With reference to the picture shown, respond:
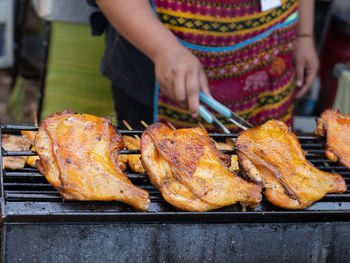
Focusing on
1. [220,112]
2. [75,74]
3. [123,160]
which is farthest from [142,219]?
[75,74]

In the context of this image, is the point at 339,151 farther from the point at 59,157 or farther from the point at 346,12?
the point at 346,12

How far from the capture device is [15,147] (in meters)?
A: 2.23

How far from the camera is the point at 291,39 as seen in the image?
321cm

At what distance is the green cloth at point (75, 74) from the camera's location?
4.38 metres

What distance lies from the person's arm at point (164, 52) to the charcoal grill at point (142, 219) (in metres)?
0.61

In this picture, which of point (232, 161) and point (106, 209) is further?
point (232, 161)

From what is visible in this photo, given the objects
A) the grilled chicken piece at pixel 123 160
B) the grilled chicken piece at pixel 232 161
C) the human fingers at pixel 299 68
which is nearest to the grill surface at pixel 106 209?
the grilled chicken piece at pixel 123 160

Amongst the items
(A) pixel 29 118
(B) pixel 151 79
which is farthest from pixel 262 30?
(A) pixel 29 118

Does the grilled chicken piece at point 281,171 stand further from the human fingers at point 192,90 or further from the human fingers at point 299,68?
the human fingers at point 299,68

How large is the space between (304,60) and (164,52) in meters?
1.51

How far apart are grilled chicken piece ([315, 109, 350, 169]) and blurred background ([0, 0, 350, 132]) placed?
2.13 m

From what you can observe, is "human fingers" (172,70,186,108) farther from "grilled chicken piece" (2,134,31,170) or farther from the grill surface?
"grilled chicken piece" (2,134,31,170)

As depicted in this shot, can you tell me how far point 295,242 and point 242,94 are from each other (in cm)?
141

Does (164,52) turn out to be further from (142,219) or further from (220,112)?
(142,219)
